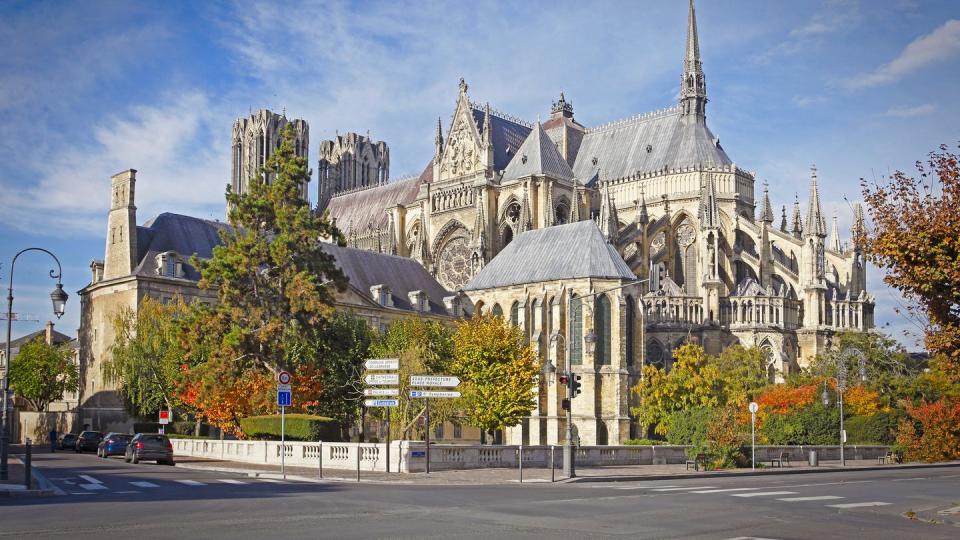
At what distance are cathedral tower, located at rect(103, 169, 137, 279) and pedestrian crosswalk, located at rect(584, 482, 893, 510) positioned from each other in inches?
1482

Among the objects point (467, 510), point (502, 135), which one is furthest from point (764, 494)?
point (502, 135)

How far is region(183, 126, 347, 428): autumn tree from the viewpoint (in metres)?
43.8

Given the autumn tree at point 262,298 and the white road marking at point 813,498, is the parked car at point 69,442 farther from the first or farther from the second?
the white road marking at point 813,498

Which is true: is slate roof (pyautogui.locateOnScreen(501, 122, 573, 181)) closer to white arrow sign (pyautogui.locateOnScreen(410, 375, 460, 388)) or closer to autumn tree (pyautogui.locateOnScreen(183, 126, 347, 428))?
autumn tree (pyautogui.locateOnScreen(183, 126, 347, 428))

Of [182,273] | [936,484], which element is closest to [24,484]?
[936,484]

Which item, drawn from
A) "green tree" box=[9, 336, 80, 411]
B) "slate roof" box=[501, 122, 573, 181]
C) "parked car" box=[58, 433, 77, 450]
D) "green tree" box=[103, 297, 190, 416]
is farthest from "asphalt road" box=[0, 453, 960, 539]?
"green tree" box=[9, 336, 80, 411]

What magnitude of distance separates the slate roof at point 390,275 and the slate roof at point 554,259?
4389 mm

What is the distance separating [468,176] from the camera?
83188mm

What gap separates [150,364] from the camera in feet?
171

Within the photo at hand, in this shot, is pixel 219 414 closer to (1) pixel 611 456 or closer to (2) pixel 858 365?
(1) pixel 611 456

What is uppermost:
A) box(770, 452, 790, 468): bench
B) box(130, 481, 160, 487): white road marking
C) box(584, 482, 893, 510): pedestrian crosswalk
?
box(130, 481, 160, 487): white road marking

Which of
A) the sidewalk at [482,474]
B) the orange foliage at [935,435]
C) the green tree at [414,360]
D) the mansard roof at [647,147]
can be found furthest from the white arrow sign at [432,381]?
the mansard roof at [647,147]

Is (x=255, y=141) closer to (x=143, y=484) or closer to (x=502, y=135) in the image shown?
(x=502, y=135)

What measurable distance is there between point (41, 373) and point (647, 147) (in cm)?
5122
